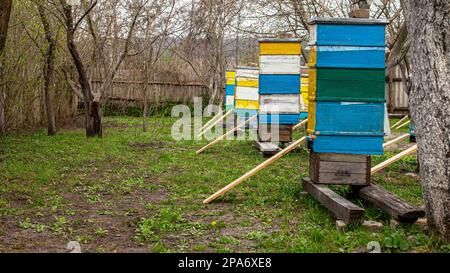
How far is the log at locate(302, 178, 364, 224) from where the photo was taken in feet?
16.6

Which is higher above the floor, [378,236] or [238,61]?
[238,61]

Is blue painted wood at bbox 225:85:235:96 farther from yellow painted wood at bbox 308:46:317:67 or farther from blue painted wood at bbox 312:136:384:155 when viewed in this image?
blue painted wood at bbox 312:136:384:155

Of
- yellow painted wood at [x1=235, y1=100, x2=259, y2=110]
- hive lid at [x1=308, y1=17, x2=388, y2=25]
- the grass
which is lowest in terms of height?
the grass

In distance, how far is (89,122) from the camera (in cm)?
1362

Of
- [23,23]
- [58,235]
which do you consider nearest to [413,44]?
[58,235]

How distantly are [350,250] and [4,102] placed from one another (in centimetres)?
1111

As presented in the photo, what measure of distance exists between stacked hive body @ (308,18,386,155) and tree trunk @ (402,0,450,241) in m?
1.40

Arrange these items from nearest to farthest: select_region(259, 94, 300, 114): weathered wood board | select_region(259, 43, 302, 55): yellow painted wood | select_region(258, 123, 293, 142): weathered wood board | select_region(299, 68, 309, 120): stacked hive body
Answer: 1. select_region(259, 43, 302, 55): yellow painted wood
2. select_region(259, 94, 300, 114): weathered wood board
3. select_region(258, 123, 293, 142): weathered wood board
4. select_region(299, 68, 309, 120): stacked hive body

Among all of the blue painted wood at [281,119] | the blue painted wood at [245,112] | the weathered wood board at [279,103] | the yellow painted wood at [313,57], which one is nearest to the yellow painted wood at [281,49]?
the weathered wood board at [279,103]

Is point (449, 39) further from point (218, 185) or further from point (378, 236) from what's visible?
point (218, 185)

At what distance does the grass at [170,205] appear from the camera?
15.6 feet

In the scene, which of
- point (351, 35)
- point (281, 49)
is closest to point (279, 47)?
point (281, 49)

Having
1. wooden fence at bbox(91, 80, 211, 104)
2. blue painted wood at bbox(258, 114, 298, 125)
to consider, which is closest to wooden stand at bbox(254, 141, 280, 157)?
blue painted wood at bbox(258, 114, 298, 125)

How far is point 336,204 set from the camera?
5398mm
